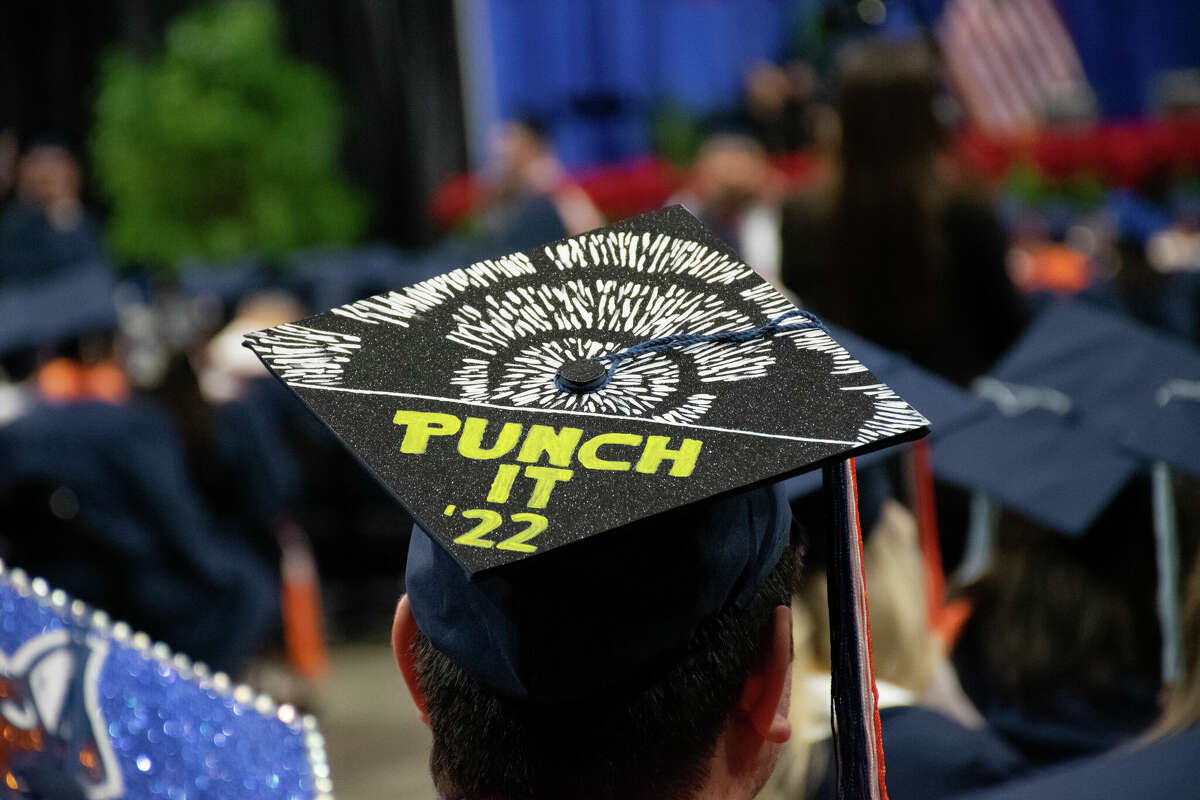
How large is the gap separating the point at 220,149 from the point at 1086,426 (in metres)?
8.76

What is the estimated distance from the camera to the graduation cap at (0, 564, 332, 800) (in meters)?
1.20

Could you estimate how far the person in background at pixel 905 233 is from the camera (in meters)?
2.86

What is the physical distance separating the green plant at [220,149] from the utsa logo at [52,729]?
30.1 feet

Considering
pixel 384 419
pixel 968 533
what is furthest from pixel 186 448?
pixel 384 419

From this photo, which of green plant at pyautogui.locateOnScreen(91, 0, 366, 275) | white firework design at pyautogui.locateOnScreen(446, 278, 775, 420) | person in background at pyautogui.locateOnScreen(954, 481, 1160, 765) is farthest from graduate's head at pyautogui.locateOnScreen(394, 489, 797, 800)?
green plant at pyautogui.locateOnScreen(91, 0, 366, 275)

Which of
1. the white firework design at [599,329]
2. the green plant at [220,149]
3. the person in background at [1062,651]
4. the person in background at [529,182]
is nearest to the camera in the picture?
the white firework design at [599,329]

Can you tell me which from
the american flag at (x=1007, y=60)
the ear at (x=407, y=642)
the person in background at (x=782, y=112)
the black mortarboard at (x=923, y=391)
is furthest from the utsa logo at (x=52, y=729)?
the american flag at (x=1007, y=60)

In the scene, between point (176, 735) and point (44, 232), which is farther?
point (44, 232)

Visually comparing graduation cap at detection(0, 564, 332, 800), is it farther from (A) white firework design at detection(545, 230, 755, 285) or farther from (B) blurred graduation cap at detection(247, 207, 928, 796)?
(A) white firework design at detection(545, 230, 755, 285)

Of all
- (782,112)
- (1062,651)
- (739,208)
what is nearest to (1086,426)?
(1062,651)

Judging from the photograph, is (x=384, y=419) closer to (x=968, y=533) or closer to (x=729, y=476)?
(x=729, y=476)

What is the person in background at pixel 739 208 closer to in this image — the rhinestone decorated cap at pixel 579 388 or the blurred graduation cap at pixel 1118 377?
the blurred graduation cap at pixel 1118 377

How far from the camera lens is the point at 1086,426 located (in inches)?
89.7

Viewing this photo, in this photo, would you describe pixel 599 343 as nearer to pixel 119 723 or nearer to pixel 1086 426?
pixel 119 723
